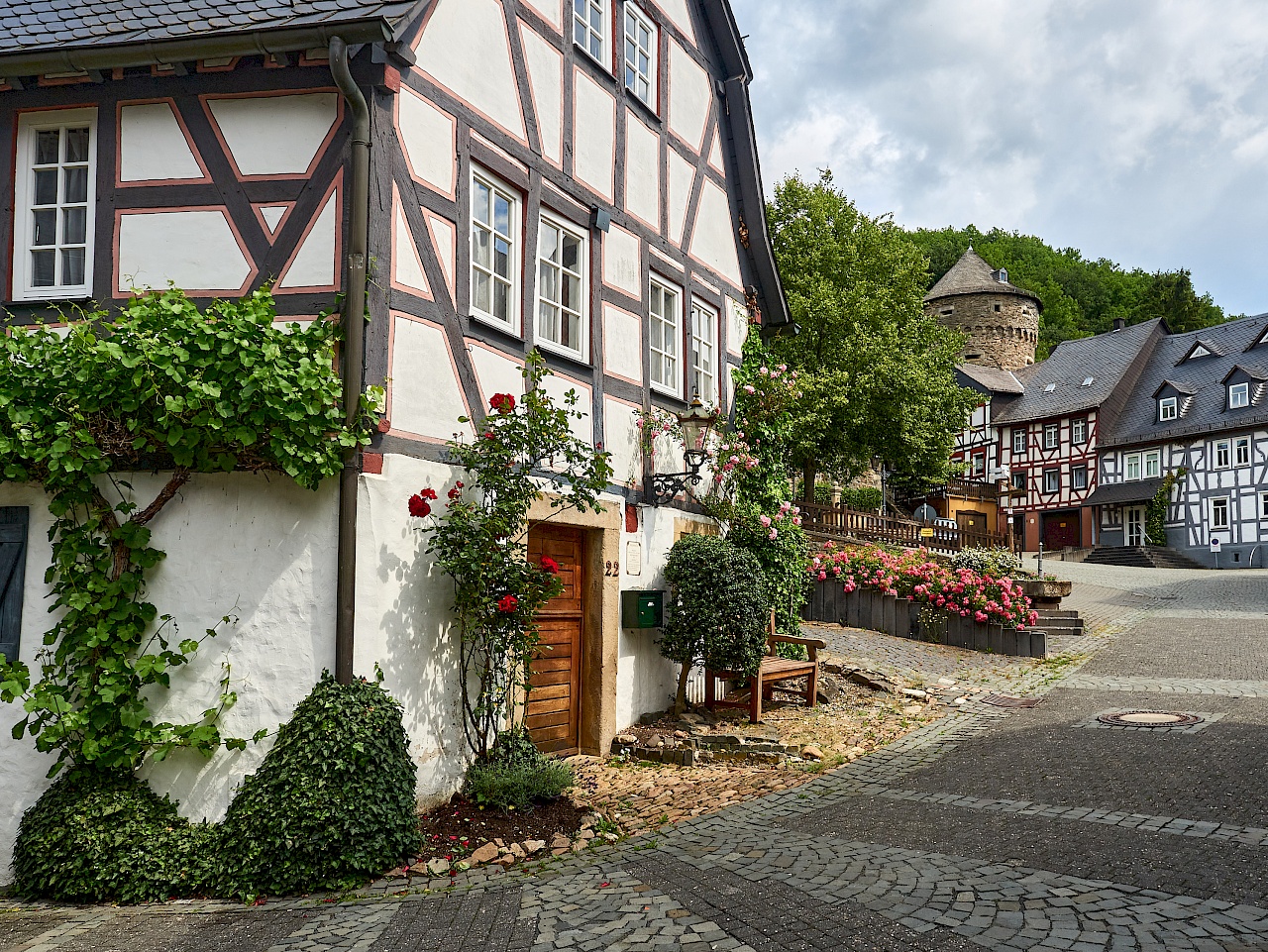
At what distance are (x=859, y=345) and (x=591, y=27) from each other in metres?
18.8

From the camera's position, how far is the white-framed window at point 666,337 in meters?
10.9

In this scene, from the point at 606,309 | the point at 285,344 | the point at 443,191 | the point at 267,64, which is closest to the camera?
the point at 285,344

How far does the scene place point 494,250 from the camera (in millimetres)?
8414

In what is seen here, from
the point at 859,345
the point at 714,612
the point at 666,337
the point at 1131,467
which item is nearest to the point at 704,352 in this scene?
the point at 666,337

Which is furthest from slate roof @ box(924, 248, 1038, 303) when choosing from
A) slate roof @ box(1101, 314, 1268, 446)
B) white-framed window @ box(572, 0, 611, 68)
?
white-framed window @ box(572, 0, 611, 68)

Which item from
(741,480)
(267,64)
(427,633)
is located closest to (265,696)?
(427,633)

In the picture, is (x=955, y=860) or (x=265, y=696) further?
(x=265, y=696)

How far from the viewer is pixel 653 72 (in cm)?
1109

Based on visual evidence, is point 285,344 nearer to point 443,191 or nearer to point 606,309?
Answer: point 443,191

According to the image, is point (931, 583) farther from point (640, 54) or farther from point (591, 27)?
point (591, 27)

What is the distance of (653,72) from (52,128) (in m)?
5.92

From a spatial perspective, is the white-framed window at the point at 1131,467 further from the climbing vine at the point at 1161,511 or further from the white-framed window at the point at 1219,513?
the white-framed window at the point at 1219,513

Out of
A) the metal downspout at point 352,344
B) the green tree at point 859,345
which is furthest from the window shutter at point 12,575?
the green tree at point 859,345

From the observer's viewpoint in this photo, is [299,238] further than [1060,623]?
No
